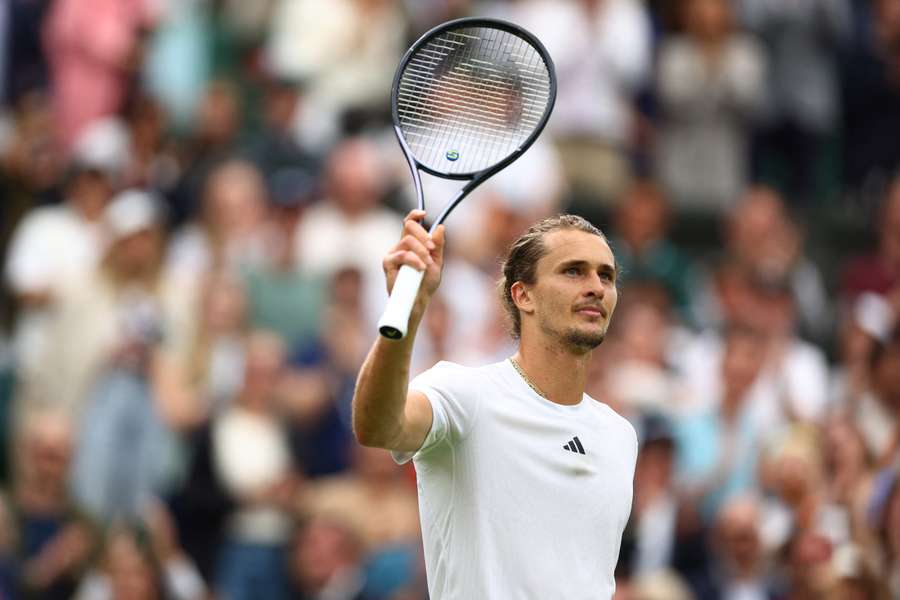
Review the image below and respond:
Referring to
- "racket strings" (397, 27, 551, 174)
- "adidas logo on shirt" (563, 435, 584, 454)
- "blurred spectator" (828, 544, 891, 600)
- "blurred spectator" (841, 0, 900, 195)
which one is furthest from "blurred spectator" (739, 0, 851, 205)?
"adidas logo on shirt" (563, 435, 584, 454)

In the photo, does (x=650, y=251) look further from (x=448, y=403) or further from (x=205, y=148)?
(x=448, y=403)

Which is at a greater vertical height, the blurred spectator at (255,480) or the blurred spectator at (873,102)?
the blurred spectator at (873,102)

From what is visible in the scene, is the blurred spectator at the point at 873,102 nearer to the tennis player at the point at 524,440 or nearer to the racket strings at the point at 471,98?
the racket strings at the point at 471,98

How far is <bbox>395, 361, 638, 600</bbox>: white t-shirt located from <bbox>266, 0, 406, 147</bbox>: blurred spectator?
818 centimetres

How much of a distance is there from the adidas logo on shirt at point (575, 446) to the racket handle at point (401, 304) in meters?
0.79

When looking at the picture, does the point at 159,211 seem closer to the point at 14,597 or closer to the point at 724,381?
the point at 14,597

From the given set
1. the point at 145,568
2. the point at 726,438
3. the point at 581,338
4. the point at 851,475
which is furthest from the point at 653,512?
the point at 581,338

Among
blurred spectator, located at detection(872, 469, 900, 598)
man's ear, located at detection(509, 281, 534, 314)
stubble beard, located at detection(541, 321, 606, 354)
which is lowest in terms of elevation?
blurred spectator, located at detection(872, 469, 900, 598)

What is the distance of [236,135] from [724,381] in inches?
177

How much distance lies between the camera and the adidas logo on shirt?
540 cm

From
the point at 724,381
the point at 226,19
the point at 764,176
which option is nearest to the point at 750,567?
the point at 724,381

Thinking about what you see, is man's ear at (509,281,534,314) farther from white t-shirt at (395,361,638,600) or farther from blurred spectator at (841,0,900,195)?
blurred spectator at (841,0,900,195)

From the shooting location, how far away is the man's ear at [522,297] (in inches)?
219

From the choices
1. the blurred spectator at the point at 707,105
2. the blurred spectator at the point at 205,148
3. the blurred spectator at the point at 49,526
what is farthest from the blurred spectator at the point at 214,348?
the blurred spectator at the point at 707,105
